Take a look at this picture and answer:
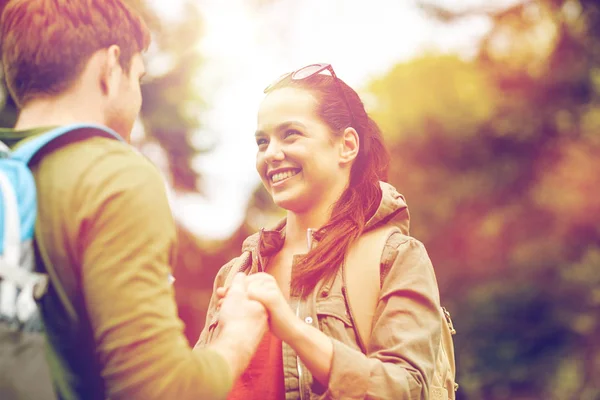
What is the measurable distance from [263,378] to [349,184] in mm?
942

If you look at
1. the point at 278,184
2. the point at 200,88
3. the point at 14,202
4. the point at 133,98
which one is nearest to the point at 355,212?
the point at 278,184

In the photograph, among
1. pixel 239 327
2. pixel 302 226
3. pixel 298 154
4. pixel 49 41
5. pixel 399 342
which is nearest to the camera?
pixel 49 41

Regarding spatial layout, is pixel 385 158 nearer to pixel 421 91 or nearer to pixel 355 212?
pixel 355 212

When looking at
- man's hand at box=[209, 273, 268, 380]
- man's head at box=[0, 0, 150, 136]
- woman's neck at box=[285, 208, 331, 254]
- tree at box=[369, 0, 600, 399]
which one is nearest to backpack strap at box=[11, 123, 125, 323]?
man's head at box=[0, 0, 150, 136]

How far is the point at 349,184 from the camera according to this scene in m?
3.13

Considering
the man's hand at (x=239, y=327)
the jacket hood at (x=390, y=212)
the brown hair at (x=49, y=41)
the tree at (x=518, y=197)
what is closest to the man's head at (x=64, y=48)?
the brown hair at (x=49, y=41)

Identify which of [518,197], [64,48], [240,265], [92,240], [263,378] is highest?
[64,48]

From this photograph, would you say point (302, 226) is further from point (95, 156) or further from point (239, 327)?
point (95, 156)

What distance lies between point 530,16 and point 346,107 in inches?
755

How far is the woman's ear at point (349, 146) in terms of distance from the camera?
3080mm

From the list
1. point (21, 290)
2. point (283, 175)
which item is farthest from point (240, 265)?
point (21, 290)

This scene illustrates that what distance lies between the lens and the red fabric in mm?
2662

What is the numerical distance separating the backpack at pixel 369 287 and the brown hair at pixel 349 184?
0.06 m

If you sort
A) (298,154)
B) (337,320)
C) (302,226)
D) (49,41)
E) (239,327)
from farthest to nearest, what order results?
(302,226), (298,154), (337,320), (239,327), (49,41)
